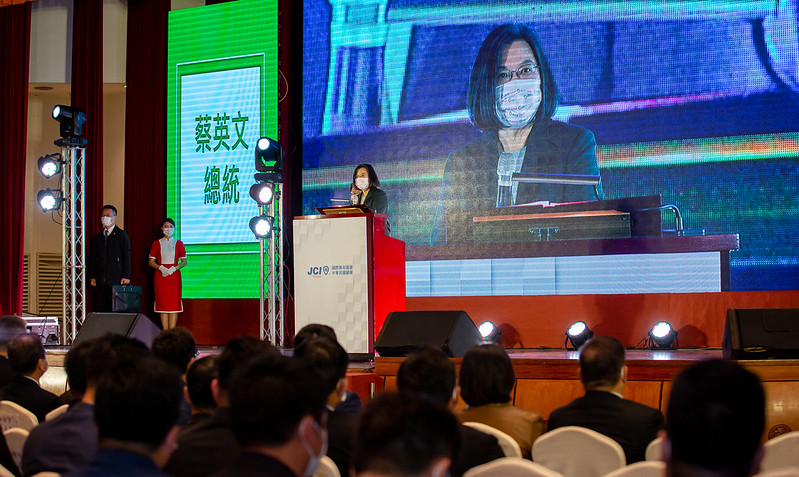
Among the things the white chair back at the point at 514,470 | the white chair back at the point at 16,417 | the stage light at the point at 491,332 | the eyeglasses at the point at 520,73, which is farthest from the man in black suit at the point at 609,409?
the eyeglasses at the point at 520,73

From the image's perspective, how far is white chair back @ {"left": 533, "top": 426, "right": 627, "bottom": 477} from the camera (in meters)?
1.98

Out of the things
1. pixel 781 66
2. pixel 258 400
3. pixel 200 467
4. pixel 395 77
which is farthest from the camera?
pixel 395 77

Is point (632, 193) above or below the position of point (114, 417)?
above

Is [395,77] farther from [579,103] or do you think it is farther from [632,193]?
[632,193]

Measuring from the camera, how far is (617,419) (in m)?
2.34

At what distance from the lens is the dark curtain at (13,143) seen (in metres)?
8.73

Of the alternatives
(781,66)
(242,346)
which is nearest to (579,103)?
(781,66)

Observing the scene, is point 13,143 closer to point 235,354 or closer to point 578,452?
point 235,354

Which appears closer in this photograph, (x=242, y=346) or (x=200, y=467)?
(x=200, y=467)

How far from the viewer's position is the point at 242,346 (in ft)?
7.65

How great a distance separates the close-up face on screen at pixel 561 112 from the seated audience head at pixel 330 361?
143 inches

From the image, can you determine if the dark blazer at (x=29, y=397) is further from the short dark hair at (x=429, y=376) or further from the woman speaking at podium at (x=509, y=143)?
the woman speaking at podium at (x=509, y=143)

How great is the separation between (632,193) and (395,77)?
2.48m

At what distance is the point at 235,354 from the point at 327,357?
268mm
